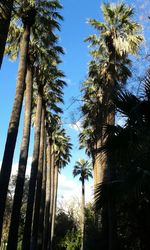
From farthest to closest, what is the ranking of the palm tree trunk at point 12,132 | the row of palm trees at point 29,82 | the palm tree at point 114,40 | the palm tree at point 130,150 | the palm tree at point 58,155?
the palm tree at point 58,155
the palm tree at point 114,40
the row of palm trees at point 29,82
the palm tree trunk at point 12,132
the palm tree at point 130,150

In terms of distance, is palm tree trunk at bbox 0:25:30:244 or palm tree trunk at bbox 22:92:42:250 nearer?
palm tree trunk at bbox 0:25:30:244

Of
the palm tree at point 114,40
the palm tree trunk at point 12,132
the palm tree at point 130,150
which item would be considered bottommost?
the palm tree at point 130,150

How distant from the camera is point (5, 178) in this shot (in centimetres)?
1340

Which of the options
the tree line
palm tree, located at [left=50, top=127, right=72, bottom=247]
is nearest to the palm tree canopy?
palm tree, located at [left=50, top=127, right=72, bottom=247]

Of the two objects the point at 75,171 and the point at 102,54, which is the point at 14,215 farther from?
the point at 75,171

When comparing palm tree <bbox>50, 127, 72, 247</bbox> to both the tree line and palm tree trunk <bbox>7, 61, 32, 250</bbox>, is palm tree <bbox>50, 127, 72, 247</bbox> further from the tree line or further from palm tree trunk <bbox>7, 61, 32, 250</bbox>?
palm tree trunk <bbox>7, 61, 32, 250</bbox>

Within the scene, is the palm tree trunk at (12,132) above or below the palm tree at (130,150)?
above

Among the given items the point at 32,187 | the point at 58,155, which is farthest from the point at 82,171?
the point at 32,187

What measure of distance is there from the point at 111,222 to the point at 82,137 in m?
22.1

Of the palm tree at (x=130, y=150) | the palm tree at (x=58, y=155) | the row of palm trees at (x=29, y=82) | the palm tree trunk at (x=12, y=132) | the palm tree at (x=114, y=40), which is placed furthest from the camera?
the palm tree at (x=58, y=155)

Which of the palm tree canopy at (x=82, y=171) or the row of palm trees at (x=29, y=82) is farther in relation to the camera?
the palm tree canopy at (x=82, y=171)

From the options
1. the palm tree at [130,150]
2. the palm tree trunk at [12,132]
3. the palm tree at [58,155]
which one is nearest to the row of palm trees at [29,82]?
the palm tree trunk at [12,132]

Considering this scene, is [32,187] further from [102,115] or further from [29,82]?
[102,115]

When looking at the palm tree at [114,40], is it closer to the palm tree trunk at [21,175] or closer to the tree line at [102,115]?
the tree line at [102,115]
